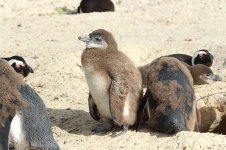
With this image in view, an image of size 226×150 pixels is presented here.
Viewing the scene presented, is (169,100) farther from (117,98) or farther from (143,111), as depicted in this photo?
(117,98)

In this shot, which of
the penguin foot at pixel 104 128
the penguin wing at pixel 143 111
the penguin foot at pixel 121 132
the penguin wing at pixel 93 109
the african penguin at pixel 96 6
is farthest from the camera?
the african penguin at pixel 96 6

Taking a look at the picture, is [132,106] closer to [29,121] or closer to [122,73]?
[122,73]

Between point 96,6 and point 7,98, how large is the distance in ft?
28.7

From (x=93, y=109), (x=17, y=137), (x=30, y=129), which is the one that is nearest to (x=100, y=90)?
(x=93, y=109)

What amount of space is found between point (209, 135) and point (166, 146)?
1.33ft

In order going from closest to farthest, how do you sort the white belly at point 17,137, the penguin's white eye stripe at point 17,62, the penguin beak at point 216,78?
the white belly at point 17,137, the penguin beak at point 216,78, the penguin's white eye stripe at point 17,62

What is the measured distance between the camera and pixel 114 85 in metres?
6.12

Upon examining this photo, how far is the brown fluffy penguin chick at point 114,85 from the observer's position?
20.1 feet

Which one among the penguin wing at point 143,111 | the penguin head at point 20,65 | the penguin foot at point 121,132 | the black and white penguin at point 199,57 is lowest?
the penguin head at point 20,65

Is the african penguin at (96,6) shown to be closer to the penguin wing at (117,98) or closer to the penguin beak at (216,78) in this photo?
the penguin beak at (216,78)

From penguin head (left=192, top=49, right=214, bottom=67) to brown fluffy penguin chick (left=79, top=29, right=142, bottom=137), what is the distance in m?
3.49

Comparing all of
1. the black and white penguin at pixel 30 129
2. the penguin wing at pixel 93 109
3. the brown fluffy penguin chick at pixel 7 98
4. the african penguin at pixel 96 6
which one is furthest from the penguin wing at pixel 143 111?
the african penguin at pixel 96 6

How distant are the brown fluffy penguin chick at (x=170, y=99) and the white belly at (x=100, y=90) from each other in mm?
378

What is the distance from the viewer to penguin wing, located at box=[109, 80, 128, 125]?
6.09 meters
